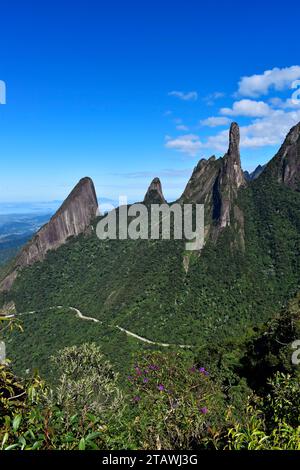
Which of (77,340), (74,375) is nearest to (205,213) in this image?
(77,340)

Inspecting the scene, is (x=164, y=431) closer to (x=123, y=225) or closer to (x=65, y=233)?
(x=123, y=225)

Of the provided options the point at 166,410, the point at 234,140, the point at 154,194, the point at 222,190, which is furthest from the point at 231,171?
the point at 166,410

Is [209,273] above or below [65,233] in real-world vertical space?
below

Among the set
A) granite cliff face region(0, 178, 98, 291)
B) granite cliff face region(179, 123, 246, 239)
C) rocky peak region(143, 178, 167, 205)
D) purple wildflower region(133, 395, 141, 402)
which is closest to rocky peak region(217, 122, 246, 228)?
granite cliff face region(179, 123, 246, 239)

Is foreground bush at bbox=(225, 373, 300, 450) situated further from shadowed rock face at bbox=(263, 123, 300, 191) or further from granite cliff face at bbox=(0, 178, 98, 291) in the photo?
granite cliff face at bbox=(0, 178, 98, 291)

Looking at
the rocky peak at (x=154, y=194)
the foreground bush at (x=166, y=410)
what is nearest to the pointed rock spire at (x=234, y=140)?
the rocky peak at (x=154, y=194)

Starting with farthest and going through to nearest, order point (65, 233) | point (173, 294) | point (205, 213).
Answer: point (65, 233), point (205, 213), point (173, 294)
